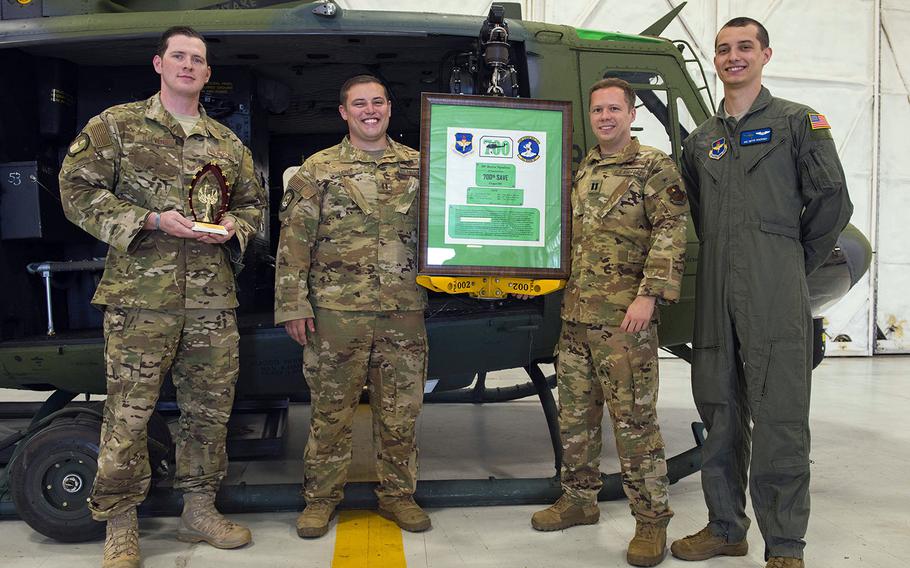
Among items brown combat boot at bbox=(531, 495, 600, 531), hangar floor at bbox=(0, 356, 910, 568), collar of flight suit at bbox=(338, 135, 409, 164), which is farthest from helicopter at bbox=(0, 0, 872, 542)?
collar of flight suit at bbox=(338, 135, 409, 164)

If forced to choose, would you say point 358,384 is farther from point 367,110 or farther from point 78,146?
point 78,146

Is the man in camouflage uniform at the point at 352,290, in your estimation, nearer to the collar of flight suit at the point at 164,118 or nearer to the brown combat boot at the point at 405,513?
the brown combat boot at the point at 405,513

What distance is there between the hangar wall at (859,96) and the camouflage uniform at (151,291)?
7.26 meters

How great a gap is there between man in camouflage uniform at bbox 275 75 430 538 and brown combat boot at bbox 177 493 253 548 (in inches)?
10.1

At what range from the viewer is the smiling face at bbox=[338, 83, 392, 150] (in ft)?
9.86

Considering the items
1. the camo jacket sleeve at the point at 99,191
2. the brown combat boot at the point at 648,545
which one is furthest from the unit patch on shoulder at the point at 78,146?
the brown combat boot at the point at 648,545

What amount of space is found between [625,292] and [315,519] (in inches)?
63.7

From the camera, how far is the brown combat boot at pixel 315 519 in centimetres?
305

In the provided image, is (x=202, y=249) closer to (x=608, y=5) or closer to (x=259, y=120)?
(x=259, y=120)

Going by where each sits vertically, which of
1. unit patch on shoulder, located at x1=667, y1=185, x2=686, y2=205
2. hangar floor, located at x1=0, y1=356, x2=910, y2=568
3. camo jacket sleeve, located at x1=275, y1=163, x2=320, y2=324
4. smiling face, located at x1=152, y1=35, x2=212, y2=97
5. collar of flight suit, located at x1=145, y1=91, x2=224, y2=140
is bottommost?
hangar floor, located at x1=0, y1=356, x2=910, y2=568

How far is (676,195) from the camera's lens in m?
2.86

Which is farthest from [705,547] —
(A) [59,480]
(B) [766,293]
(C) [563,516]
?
(A) [59,480]

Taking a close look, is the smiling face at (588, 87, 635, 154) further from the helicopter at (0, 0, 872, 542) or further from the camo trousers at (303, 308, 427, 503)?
the camo trousers at (303, 308, 427, 503)

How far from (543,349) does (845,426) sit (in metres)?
3.04
